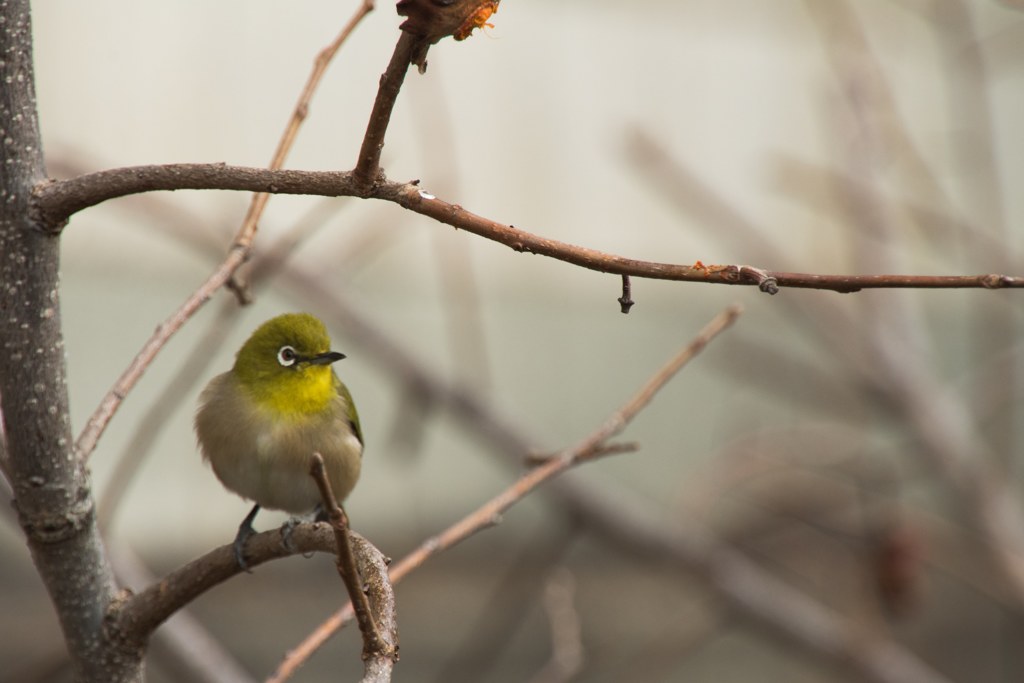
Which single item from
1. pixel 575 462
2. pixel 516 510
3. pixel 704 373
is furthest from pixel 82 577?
pixel 704 373

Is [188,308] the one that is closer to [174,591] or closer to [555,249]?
[174,591]

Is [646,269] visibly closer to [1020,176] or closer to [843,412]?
[843,412]

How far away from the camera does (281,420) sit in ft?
7.66

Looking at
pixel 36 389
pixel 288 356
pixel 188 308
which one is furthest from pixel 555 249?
pixel 288 356

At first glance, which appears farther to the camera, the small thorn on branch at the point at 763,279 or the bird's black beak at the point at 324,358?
the bird's black beak at the point at 324,358

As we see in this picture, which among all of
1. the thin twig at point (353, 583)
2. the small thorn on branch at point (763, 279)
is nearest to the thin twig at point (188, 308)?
the thin twig at point (353, 583)

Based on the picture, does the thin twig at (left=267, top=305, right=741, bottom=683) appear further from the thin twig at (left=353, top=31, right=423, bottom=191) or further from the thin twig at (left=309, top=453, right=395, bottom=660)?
the thin twig at (left=353, top=31, right=423, bottom=191)

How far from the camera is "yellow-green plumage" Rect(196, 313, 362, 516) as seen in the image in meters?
2.26

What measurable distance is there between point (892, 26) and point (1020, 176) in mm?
1049

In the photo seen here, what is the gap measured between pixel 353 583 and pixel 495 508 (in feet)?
2.44

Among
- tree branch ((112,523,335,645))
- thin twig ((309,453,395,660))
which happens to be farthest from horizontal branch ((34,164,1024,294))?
→ tree branch ((112,523,335,645))

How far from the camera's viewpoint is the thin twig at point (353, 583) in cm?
90

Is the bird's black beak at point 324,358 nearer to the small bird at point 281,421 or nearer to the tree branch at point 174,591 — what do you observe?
the small bird at point 281,421

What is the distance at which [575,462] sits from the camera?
180 cm
